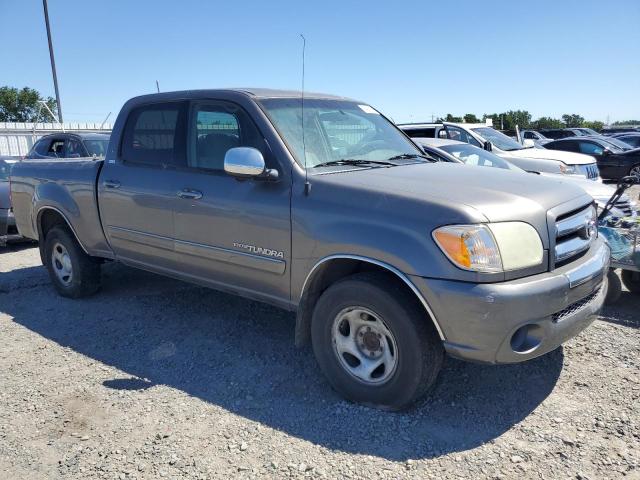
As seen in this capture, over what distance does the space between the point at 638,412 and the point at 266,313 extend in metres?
3.04

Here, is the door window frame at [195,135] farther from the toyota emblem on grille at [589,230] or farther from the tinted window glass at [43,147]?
the tinted window glass at [43,147]

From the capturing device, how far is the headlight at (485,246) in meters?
2.82

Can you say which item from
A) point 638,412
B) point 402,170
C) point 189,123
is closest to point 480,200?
point 402,170

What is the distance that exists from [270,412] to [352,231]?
1254 millimetres

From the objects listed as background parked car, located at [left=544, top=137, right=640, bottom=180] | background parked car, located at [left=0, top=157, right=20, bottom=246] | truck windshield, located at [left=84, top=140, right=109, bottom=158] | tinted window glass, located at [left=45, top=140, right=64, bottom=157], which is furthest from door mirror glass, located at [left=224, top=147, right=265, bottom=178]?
background parked car, located at [left=544, top=137, right=640, bottom=180]

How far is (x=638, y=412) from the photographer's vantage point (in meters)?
3.22

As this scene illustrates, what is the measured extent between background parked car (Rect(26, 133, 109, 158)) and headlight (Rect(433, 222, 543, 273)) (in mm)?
8095

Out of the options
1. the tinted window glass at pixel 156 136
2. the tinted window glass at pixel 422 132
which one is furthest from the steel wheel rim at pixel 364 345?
the tinted window glass at pixel 422 132

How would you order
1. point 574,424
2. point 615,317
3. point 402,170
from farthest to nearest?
1. point 615,317
2. point 402,170
3. point 574,424

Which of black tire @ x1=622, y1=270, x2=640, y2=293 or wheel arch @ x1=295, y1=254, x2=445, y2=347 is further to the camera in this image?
black tire @ x1=622, y1=270, x2=640, y2=293

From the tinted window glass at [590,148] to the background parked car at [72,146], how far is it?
14639 millimetres

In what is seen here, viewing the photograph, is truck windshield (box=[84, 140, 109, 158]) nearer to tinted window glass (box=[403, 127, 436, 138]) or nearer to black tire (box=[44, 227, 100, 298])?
black tire (box=[44, 227, 100, 298])

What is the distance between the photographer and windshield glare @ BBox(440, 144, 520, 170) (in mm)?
8273

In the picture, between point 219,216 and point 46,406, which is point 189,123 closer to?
point 219,216
